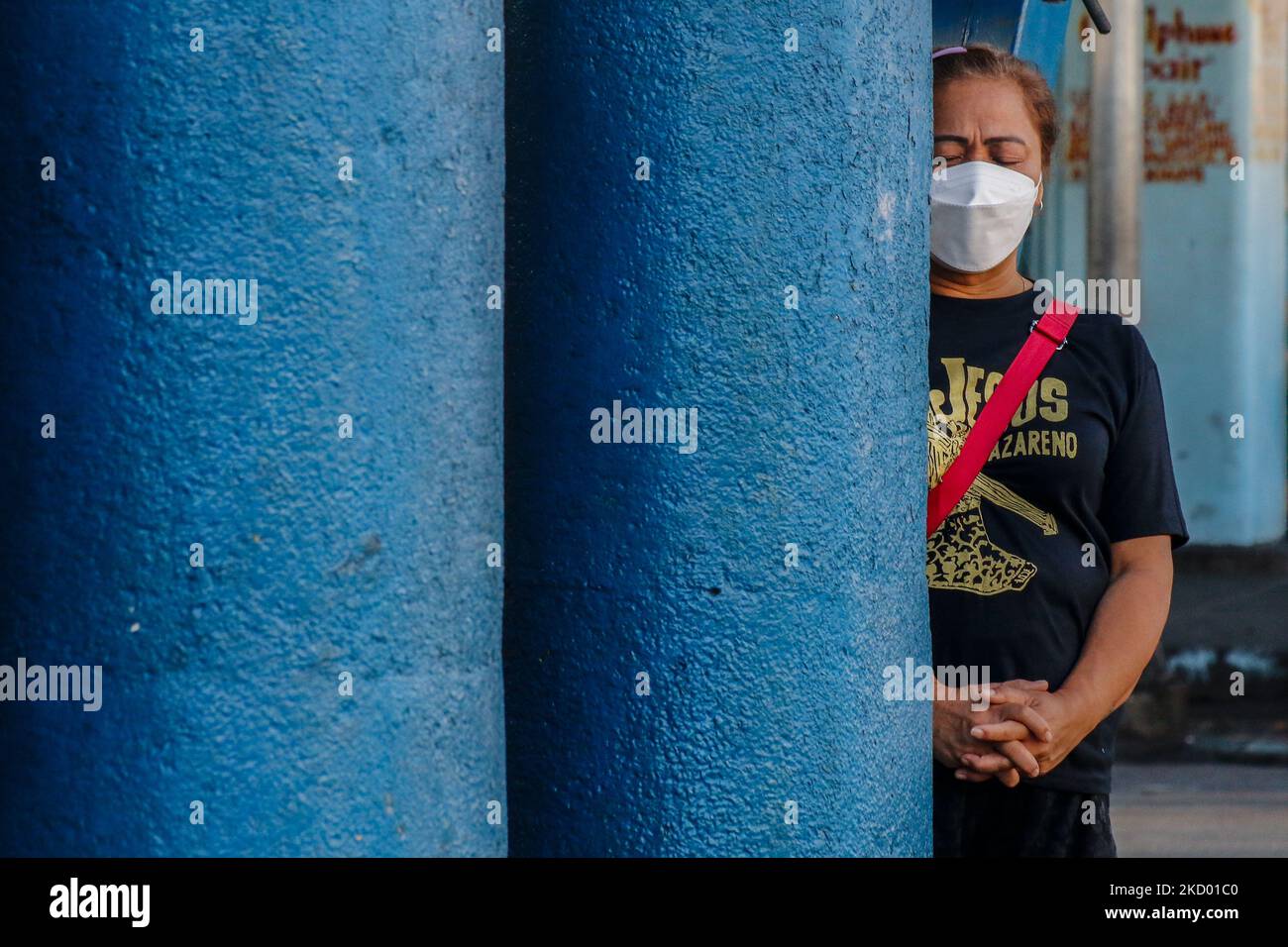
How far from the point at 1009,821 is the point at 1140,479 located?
2.24 ft

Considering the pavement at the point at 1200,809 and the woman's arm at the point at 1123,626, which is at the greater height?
the woman's arm at the point at 1123,626

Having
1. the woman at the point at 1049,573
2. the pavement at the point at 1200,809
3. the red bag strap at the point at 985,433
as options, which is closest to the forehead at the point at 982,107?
the woman at the point at 1049,573

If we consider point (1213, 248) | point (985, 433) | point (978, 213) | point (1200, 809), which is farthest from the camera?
point (1213, 248)

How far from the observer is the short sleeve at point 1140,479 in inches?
126

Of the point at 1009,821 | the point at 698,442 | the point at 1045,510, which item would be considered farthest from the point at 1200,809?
the point at 698,442

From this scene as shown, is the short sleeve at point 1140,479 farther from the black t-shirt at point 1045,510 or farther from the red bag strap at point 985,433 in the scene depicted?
the red bag strap at point 985,433

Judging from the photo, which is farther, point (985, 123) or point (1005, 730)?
point (985, 123)

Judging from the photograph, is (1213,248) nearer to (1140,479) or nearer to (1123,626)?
(1140,479)

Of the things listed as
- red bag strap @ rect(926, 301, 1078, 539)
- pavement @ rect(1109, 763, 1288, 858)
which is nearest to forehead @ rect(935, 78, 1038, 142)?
red bag strap @ rect(926, 301, 1078, 539)

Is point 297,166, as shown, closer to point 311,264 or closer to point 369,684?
point 311,264

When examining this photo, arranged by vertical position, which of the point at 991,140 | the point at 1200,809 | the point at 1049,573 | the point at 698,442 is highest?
the point at 991,140

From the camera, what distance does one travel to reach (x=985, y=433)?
3.13 metres

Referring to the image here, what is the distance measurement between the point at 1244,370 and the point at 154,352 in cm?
1241
